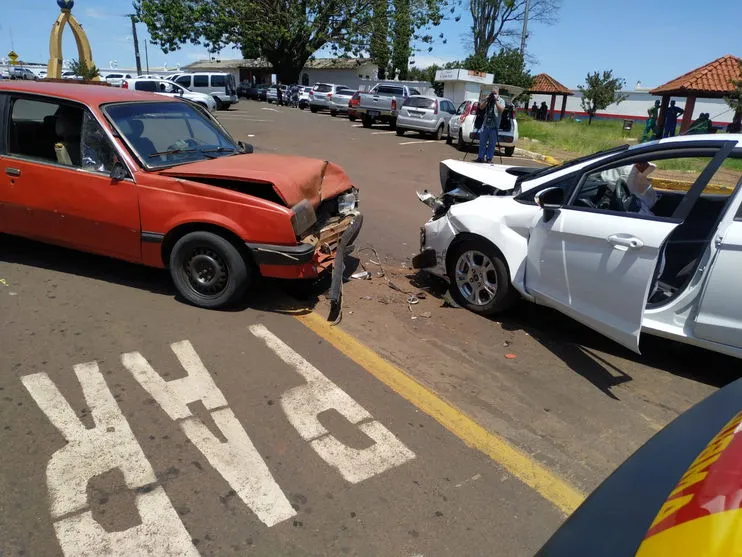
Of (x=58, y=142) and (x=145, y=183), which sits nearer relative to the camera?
(x=145, y=183)

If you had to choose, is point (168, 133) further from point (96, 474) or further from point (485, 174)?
point (96, 474)

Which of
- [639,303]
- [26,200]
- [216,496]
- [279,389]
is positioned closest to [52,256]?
[26,200]

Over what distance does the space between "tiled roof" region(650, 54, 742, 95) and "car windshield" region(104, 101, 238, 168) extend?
2539 cm

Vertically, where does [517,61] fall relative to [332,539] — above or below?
above

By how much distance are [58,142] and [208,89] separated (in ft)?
95.0

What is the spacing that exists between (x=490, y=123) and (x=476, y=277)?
991 cm

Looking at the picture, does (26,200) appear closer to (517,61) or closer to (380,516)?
(380,516)

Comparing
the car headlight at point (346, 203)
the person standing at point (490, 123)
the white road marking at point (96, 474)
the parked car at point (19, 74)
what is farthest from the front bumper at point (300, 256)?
the parked car at point (19, 74)

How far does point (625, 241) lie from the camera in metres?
3.74

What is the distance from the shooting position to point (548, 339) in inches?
181

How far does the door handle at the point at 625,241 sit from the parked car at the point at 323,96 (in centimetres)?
2907

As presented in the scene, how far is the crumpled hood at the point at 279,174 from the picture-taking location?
4422mm

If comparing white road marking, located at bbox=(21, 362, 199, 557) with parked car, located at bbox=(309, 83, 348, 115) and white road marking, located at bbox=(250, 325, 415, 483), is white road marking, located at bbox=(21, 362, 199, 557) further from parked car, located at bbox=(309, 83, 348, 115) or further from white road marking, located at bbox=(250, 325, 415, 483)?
parked car, located at bbox=(309, 83, 348, 115)

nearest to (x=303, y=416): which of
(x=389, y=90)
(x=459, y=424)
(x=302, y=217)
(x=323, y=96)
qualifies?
(x=459, y=424)
